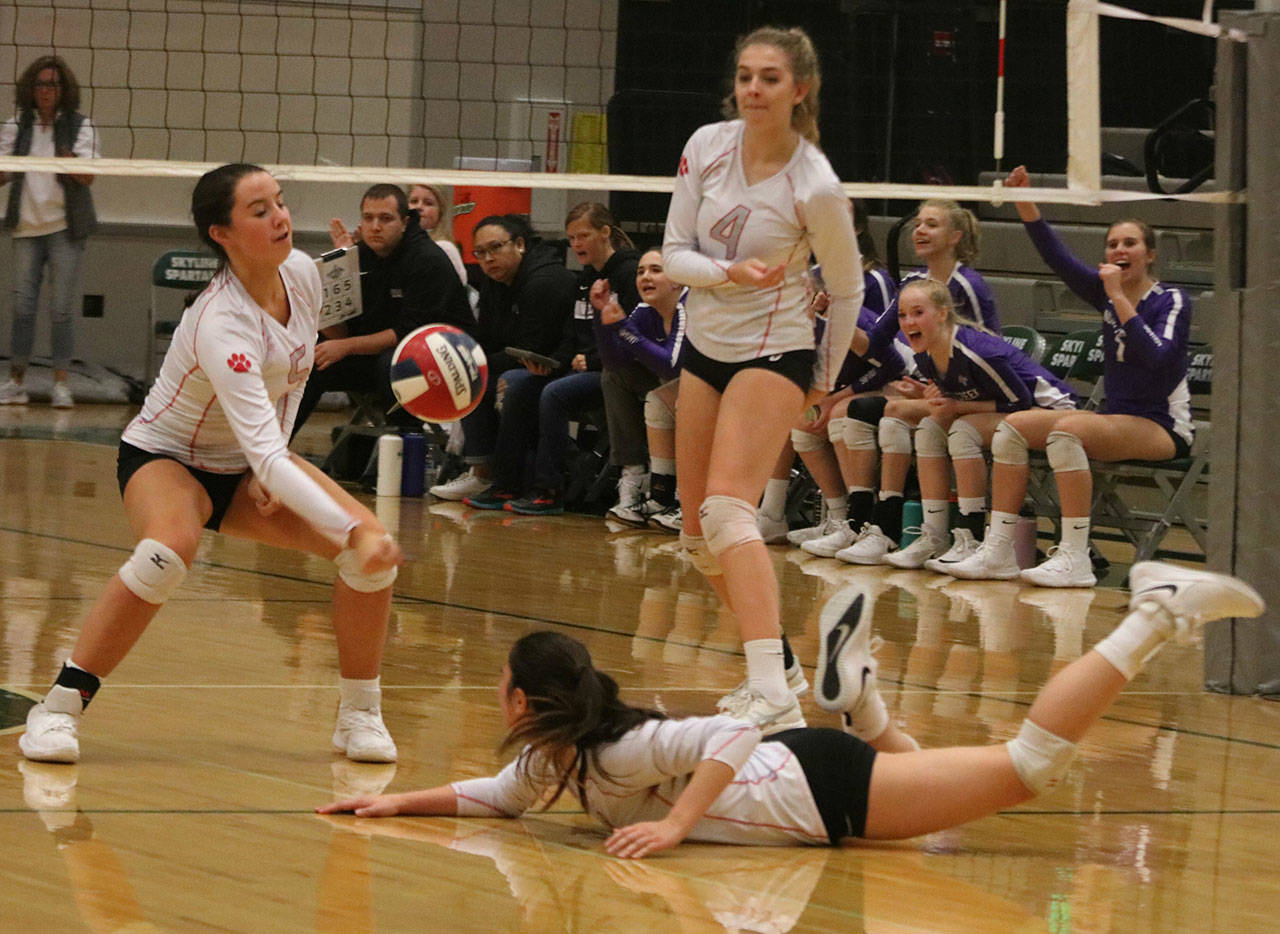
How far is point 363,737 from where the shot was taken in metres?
3.89

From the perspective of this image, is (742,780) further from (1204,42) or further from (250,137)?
(250,137)

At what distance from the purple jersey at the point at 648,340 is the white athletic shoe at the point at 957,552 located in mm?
1440

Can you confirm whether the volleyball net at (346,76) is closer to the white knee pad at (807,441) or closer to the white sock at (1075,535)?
the white knee pad at (807,441)

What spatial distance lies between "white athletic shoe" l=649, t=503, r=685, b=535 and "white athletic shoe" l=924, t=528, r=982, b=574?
126 cm

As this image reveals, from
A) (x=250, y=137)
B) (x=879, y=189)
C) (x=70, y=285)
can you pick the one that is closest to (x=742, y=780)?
(x=879, y=189)

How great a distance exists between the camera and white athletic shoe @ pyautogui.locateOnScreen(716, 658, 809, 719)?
4.13 meters

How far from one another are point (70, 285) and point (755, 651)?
8843 mm

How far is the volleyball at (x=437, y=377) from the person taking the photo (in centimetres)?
622

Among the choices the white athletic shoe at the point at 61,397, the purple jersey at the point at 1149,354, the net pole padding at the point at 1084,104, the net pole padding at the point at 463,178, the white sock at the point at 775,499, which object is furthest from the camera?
the white athletic shoe at the point at 61,397

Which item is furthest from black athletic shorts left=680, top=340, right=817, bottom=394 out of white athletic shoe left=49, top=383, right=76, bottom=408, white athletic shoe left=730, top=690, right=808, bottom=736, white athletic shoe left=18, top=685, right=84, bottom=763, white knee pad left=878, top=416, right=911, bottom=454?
white athletic shoe left=49, top=383, right=76, bottom=408

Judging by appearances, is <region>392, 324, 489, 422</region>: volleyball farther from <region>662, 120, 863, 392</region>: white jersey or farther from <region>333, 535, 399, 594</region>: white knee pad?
<region>333, 535, 399, 594</region>: white knee pad

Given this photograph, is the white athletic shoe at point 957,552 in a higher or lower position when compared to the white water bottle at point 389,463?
lower

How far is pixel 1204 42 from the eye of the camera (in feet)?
39.2

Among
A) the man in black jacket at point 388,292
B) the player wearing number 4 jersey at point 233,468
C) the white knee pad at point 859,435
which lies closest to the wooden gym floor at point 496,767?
the player wearing number 4 jersey at point 233,468
